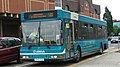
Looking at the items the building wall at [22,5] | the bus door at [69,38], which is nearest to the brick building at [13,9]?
the building wall at [22,5]

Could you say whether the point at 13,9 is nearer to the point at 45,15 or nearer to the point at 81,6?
the point at 45,15

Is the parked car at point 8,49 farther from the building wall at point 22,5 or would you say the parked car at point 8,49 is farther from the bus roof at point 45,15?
the building wall at point 22,5

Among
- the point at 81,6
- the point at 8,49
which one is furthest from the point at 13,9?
the point at 81,6

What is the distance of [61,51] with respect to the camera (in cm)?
1473

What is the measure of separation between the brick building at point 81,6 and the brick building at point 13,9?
2291cm

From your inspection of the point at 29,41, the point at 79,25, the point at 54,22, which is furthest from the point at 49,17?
the point at 79,25

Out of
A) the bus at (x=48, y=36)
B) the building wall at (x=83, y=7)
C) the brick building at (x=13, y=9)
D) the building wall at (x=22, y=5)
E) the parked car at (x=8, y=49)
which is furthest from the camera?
the building wall at (x=83, y=7)

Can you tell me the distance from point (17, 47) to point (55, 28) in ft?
11.4

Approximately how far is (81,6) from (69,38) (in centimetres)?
6245

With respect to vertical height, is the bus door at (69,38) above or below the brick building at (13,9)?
below

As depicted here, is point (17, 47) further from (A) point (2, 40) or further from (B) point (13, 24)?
(B) point (13, 24)

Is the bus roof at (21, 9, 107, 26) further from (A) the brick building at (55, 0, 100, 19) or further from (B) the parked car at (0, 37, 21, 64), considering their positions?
(A) the brick building at (55, 0, 100, 19)

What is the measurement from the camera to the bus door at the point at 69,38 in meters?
15.4

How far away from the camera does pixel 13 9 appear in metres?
35.3
